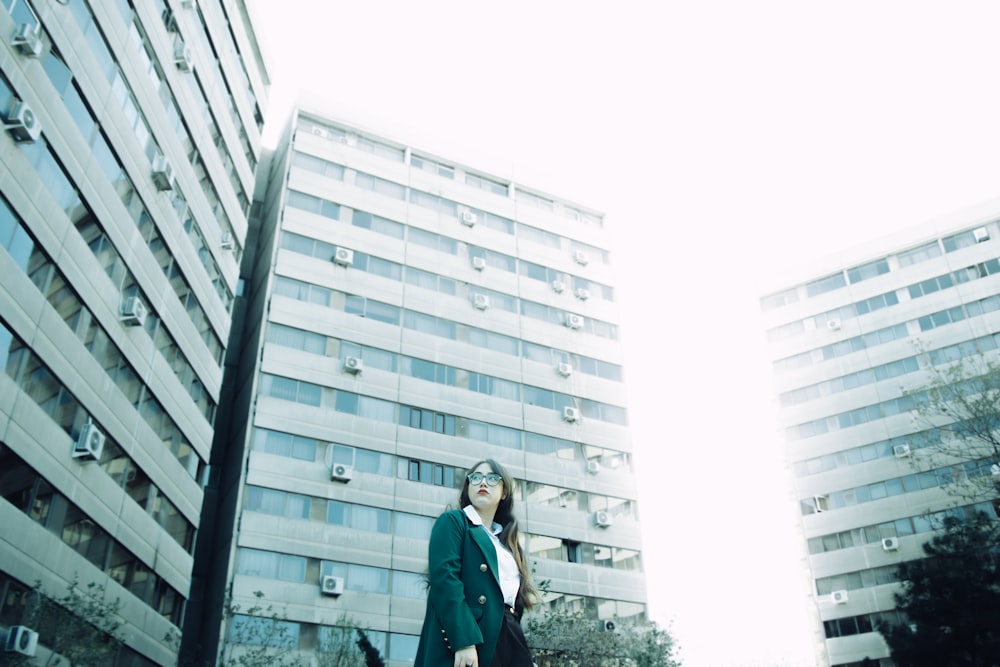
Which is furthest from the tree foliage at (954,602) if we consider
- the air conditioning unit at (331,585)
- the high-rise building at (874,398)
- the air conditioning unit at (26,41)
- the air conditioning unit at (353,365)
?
the air conditioning unit at (26,41)

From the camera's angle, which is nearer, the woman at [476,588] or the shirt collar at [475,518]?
the woman at [476,588]

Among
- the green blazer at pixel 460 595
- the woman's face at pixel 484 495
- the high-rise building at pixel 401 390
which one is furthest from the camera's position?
the high-rise building at pixel 401 390

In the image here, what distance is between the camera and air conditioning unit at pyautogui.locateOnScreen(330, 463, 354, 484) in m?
40.4

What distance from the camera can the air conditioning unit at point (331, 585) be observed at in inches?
1492

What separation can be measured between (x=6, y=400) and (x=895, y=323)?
159 ft

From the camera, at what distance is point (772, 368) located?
59.3 m

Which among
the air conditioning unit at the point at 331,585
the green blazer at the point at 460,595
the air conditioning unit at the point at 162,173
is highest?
the air conditioning unit at the point at 162,173

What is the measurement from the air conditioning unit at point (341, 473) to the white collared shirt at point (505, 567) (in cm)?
3485

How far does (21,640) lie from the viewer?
21188mm

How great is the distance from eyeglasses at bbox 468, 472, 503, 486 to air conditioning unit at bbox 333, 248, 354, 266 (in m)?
40.4

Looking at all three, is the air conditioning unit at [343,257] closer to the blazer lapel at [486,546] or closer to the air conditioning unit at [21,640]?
the air conditioning unit at [21,640]

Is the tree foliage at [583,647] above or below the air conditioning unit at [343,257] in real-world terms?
below

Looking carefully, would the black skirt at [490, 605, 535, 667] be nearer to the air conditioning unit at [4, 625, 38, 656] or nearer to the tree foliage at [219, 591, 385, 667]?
the air conditioning unit at [4, 625, 38, 656]

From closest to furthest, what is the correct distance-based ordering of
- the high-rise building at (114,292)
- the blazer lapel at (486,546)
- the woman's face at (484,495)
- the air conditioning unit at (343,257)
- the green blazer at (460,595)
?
the green blazer at (460,595) < the blazer lapel at (486,546) < the woman's face at (484,495) < the high-rise building at (114,292) < the air conditioning unit at (343,257)
